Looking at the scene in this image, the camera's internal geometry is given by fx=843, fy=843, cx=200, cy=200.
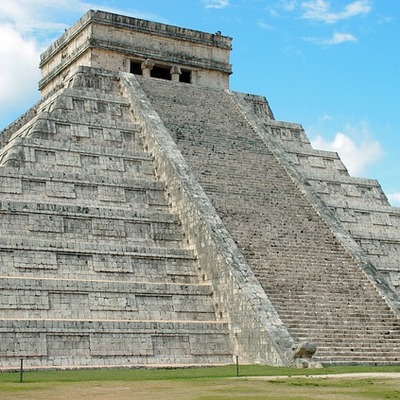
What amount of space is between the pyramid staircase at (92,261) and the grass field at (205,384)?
119 centimetres

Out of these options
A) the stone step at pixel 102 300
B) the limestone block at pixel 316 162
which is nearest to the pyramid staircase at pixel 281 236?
the stone step at pixel 102 300

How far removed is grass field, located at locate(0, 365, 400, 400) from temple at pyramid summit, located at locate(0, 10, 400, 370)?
1.42 metres

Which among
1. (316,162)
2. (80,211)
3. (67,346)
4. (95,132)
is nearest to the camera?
(67,346)

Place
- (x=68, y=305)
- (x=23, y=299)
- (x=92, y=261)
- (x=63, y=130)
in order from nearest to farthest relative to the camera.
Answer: (x=23, y=299)
(x=68, y=305)
(x=92, y=261)
(x=63, y=130)

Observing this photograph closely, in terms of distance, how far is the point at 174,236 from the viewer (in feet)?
66.4

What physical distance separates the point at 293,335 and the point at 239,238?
345 centimetres

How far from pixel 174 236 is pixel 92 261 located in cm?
259

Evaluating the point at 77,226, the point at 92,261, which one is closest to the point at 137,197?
the point at 77,226

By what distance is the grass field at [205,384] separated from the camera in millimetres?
10766

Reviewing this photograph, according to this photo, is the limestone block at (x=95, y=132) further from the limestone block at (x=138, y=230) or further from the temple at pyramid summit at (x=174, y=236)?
the limestone block at (x=138, y=230)

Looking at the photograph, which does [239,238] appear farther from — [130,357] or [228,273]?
[130,357]

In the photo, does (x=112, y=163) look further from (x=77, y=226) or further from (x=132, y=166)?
(x=77, y=226)

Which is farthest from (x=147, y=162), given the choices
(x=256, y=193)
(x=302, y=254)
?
(x=302, y=254)

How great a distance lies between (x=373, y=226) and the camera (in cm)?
2488
